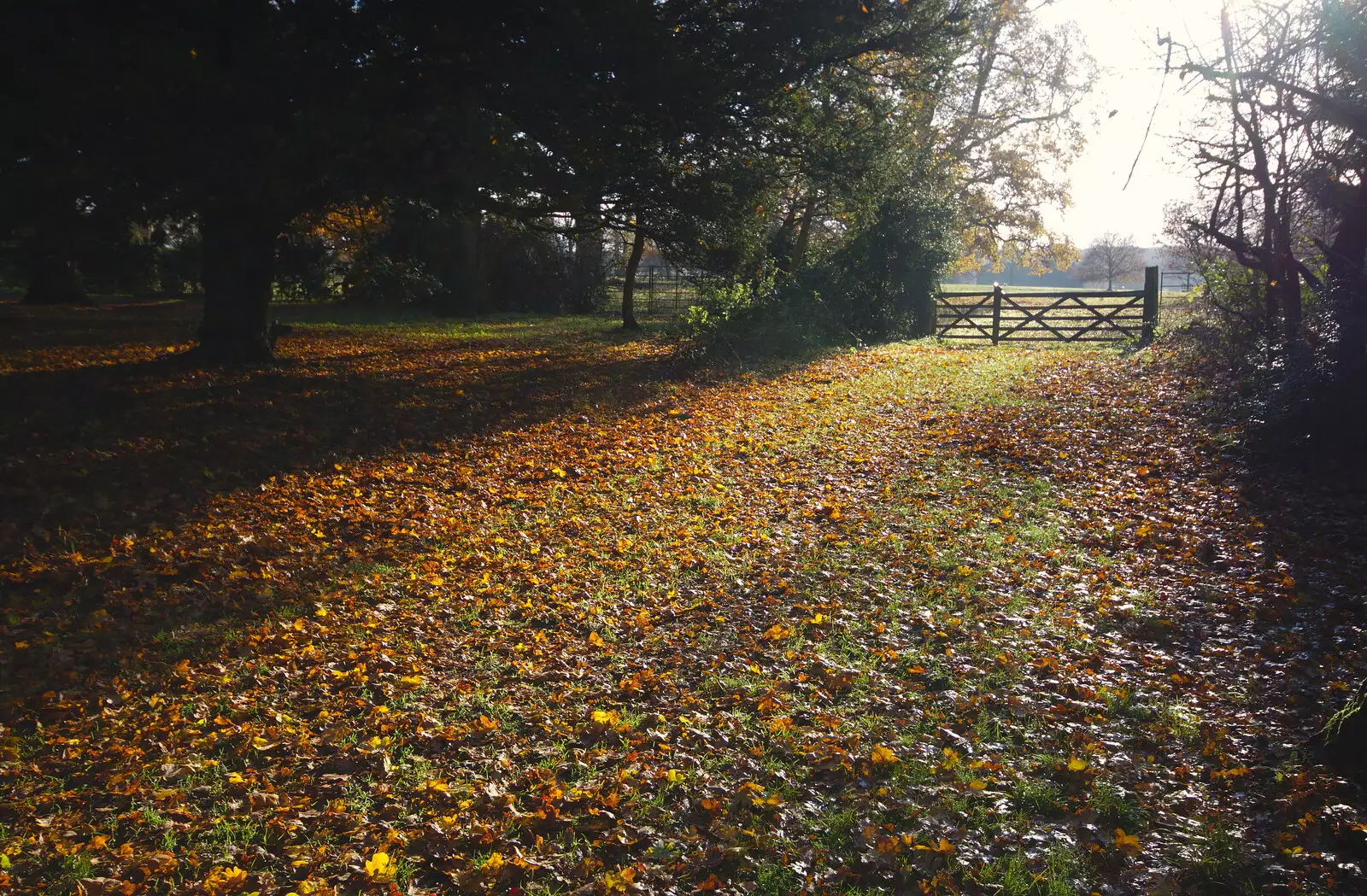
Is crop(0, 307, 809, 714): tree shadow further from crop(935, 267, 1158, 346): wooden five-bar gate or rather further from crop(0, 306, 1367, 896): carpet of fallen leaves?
crop(935, 267, 1158, 346): wooden five-bar gate

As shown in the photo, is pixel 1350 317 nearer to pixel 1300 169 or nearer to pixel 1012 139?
pixel 1300 169

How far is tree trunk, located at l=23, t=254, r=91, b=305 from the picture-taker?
929 inches

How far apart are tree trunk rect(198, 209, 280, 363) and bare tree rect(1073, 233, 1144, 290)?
67.9 m

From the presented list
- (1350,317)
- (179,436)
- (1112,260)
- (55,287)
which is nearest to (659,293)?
(55,287)

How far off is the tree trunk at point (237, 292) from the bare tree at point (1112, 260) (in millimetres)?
67891

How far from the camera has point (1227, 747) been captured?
4.23m

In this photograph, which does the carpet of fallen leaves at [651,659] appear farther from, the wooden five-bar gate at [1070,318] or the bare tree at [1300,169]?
the wooden five-bar gate at [1070,318]

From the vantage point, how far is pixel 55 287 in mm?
24125

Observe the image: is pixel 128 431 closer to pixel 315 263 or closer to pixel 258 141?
pixel 258 141

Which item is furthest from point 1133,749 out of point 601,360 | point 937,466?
point 601,360

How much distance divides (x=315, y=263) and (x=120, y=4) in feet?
74.5

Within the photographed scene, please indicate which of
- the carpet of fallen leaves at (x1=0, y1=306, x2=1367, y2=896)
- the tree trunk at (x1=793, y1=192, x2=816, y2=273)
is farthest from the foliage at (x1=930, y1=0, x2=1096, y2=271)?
the carpet of fallen leaves at (x1=0, y1=306, x2=1367, y2=896)

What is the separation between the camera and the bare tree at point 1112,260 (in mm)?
71062

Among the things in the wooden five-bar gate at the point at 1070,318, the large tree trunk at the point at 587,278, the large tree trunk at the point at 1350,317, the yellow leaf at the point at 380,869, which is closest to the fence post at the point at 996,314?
the wooden five-bar gate at the point at 1070,318
